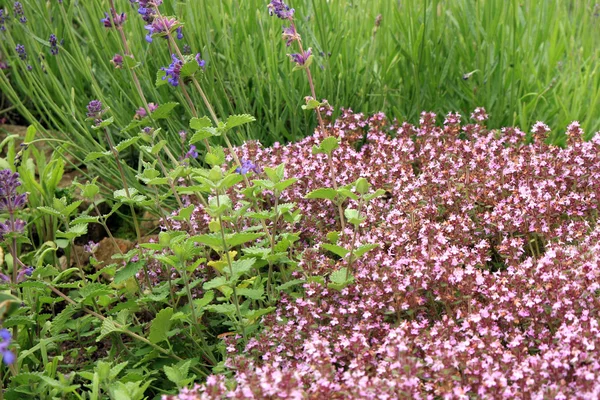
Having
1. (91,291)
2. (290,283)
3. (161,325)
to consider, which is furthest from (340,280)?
(91,291)

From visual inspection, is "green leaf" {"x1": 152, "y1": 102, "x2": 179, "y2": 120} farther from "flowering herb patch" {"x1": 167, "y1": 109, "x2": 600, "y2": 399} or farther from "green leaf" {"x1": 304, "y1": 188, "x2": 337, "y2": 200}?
"green leaf" {"x1": 304, "y1": 188, "x2": 337, "y2": 200}

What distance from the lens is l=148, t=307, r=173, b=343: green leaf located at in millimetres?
2387

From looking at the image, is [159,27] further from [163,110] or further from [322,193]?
[322,193]

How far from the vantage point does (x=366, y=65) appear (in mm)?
3744

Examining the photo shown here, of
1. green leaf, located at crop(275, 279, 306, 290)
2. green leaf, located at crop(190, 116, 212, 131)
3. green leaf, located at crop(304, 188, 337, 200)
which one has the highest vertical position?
green leaf, located at crop(190, 116, 212, 131)

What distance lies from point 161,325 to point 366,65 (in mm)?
1880

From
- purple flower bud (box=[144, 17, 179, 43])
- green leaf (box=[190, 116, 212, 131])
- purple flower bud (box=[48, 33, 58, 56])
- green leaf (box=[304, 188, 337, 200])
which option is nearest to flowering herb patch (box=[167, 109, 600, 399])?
green leaf (box=[304, 188, 337, 200])

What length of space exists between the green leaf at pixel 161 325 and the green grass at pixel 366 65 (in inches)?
54.0

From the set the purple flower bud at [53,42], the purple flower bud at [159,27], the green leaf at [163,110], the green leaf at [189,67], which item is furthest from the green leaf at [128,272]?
the purple flower bud at [53,42]

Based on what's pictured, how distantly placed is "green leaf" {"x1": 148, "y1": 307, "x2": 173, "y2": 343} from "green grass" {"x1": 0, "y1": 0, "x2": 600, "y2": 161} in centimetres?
137

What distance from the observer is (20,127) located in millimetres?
4730

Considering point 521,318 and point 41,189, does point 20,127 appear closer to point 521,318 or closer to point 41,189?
point 41,189

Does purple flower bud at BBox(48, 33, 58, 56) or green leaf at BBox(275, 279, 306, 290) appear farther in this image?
purple flower bud at BBox(48, 33, 58, 56)

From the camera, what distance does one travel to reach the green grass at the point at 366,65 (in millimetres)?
3637
